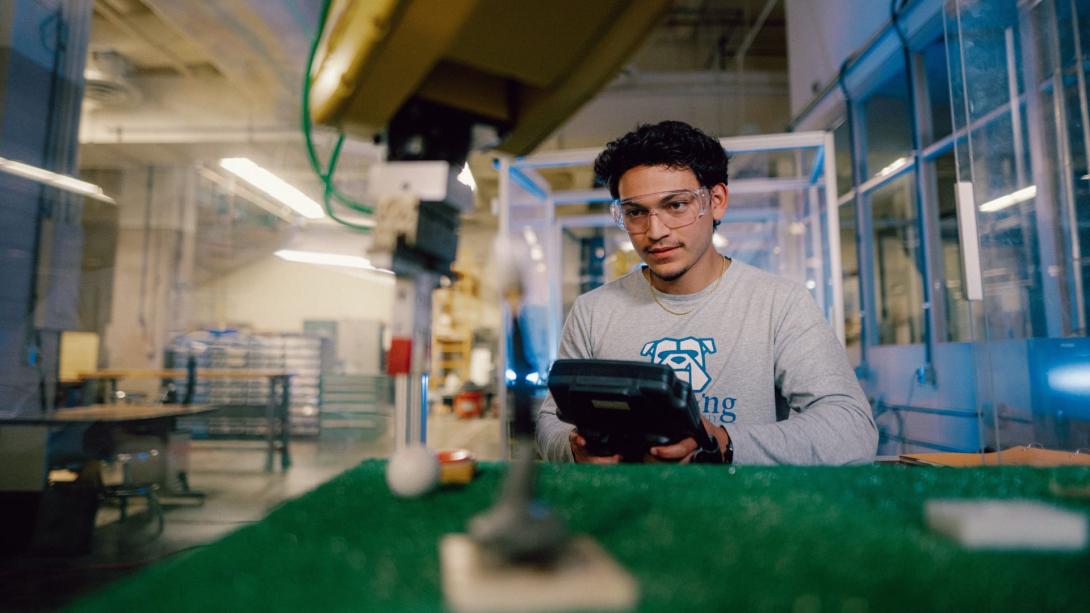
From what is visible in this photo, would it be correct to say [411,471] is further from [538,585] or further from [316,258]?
[316,258]

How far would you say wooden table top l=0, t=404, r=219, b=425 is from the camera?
8.49 ft

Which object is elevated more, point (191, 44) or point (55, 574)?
point (191, 44)

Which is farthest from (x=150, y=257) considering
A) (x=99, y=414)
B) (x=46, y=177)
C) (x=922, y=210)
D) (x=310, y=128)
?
(x=922, y=210)

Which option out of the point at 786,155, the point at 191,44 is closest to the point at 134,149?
the point at 191,44

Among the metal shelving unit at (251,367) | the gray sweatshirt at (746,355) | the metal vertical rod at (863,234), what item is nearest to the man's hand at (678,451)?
the gray sweatshirt at (746,355)

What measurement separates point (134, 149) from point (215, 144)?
1153 mm

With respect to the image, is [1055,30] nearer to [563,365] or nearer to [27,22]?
[563,365]

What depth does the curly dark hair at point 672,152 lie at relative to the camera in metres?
1.49

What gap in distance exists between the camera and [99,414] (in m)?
3.13

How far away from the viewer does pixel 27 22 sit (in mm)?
2572

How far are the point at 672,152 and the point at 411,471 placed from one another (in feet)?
3.68

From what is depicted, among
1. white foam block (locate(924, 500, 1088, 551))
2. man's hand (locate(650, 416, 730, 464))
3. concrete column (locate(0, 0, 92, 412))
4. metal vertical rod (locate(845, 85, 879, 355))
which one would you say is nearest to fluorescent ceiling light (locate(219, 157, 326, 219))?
concrete column (locate(0, 0, 92, 412))

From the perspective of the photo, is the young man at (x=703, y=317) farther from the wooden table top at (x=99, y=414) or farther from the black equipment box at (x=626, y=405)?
the wooden table top at (x=99, y=414)

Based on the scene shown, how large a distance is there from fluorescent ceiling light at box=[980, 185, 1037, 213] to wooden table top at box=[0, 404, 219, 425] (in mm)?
4164
